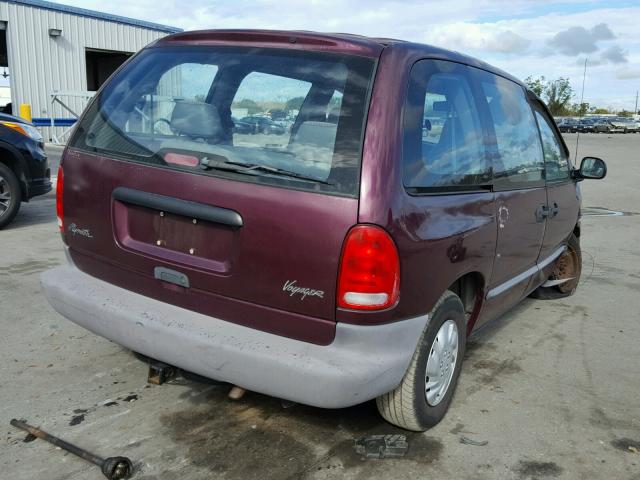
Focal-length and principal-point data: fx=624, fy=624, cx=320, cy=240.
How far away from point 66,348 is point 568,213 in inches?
145

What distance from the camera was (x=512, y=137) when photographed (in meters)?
3.71

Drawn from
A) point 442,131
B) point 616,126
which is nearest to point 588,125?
point 616,126

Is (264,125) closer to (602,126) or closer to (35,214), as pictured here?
(35,214)

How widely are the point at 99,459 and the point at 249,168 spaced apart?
1382 millimetres

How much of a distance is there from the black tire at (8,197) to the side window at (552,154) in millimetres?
5726

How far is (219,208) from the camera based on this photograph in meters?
2.57

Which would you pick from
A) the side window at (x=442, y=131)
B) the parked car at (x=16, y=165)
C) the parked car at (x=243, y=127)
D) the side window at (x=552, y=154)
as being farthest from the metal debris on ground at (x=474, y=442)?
the parked car at (x=16, y=165)

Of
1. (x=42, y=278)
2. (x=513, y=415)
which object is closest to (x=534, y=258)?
(x=513, y=415)

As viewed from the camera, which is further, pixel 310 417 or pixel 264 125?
pixel 310 417

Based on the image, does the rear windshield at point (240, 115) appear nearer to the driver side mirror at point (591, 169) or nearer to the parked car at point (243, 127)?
the parked car at point (243, 127)

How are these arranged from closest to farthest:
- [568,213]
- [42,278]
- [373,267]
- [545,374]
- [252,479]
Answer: [373,267] → [252,479] → [42,278] → [545,374] → [568,213]

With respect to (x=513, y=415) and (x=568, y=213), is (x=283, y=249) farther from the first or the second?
(x=568, y=213)

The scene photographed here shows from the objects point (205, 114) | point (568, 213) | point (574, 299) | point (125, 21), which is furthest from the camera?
point (125, 21)

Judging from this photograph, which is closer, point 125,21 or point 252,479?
point 252,479
